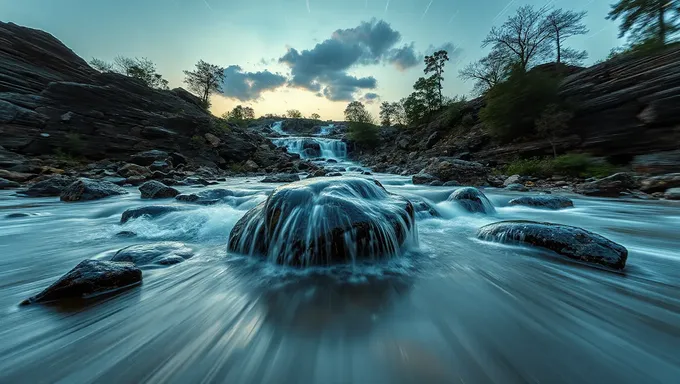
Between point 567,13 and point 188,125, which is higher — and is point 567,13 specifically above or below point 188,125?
above

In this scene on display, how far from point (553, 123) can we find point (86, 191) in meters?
19.5

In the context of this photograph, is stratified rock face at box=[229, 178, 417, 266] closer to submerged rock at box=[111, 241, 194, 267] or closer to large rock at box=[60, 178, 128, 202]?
submerged rock at box=[111, 241, 194, 267]

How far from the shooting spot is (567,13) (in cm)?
2325

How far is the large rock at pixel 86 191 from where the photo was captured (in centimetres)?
688

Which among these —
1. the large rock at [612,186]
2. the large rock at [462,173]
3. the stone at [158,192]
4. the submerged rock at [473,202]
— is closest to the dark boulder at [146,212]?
the stone at [158,192]

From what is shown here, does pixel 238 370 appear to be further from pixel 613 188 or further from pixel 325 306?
pixel 613 188

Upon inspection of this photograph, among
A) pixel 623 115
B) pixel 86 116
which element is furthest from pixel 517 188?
pixel 86 116

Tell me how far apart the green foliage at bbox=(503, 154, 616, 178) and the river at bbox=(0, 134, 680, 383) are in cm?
963

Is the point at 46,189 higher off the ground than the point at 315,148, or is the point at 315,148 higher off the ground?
the point at 315,148

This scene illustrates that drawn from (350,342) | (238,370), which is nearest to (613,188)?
(350,342)

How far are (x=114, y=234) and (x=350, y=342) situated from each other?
4.38 meters

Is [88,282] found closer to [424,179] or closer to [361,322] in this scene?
[361,322]

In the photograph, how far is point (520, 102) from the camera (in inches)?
607

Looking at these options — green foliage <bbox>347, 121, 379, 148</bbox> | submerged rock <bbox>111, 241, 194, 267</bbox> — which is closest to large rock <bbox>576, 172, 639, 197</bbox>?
submerged rock <bbox>111, 241, 194, 267</bbox>
